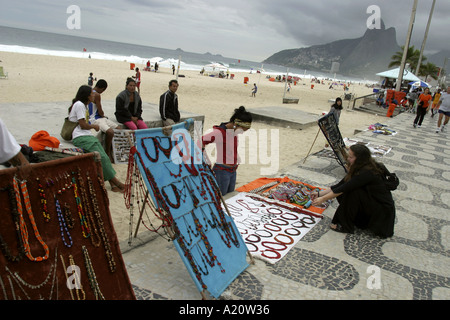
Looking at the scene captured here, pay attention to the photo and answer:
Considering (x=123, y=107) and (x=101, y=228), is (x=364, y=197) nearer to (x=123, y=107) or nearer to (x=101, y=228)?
(x=101, y=228)

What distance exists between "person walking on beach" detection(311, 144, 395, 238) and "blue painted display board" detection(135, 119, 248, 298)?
148cm

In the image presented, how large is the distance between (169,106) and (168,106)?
0.02 metres

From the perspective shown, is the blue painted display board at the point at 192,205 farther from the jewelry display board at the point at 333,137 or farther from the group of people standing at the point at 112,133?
the jewelry display board at the point at 333,137

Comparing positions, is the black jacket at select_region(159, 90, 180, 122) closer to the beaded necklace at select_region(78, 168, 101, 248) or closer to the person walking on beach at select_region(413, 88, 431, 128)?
the beaded necklace at select_region(78, 168, 101, 248)

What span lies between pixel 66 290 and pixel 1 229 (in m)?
0.51

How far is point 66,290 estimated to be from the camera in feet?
6.22

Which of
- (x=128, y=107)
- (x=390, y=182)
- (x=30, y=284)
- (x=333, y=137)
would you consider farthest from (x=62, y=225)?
(x=333, y=137)

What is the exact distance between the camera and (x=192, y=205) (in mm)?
2787

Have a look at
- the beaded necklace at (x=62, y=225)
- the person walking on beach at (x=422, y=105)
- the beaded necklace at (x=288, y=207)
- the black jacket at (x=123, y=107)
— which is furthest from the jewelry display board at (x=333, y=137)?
the person walking on beach at (x=422, y=105)

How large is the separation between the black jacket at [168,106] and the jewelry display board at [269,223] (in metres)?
3.10


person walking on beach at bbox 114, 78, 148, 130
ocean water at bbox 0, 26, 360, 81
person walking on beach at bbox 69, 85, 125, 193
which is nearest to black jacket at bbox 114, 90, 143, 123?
person walking on beach at bbox 114, 78, 148, 130

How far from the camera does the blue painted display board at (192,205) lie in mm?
2510
